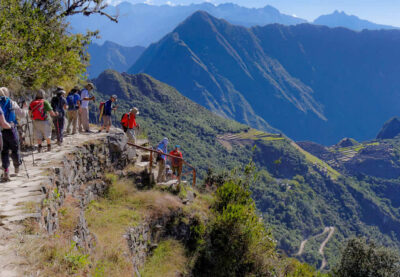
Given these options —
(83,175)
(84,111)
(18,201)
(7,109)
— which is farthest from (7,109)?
(84,111)

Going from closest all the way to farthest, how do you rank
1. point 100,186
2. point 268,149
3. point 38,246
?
point 38,246 < point 100,186 < point 268,149

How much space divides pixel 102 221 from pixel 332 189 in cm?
16217

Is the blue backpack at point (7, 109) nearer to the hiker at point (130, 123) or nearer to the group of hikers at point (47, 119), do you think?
the group of hikers at point (47, 119)

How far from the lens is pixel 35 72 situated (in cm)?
1229

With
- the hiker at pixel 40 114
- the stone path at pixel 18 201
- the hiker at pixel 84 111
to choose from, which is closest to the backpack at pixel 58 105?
the hiker at pixel 40 114

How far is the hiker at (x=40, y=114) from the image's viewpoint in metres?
9.16

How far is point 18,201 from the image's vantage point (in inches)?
246

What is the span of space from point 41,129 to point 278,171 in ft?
531

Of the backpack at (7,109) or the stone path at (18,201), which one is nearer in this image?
the stone path at (18,201)

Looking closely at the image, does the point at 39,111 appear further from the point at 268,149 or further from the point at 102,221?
the point at 268,149

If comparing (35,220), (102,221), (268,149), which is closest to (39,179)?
(35,220)

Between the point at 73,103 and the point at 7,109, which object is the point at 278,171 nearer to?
the point at 73,103

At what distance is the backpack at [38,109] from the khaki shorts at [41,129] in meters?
0.20

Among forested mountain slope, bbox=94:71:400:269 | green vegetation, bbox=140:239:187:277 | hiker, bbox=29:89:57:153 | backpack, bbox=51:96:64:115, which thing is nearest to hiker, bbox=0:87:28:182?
hiker, bbox=29:89:57:153
